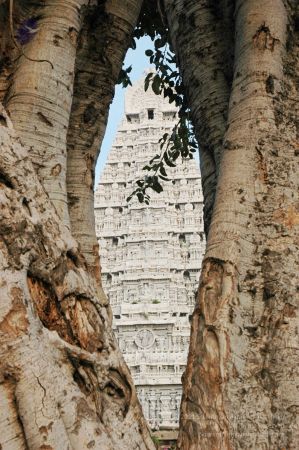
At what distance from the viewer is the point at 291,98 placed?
244 cm

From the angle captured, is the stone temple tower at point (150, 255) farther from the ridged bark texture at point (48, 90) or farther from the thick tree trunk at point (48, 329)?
the thick tree trunk at point (48, 329)

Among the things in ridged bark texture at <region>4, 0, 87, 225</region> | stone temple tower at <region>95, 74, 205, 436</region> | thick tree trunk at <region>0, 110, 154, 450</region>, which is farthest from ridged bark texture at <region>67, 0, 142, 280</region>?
stone temple tower at <region>95, 74, 205, 436</region>

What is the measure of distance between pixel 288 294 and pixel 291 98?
754 mm

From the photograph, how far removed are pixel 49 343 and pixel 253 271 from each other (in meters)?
0.73

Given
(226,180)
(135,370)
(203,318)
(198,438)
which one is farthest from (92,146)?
(135,370)

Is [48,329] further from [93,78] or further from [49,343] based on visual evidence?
[93,78]

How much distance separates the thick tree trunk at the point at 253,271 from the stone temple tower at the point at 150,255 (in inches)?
746

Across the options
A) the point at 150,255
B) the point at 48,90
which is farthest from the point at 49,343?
the point at 150,255

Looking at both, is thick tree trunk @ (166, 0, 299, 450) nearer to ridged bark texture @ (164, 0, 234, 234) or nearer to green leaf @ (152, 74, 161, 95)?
ridged bark texture @ (164, 0, 234, 234)

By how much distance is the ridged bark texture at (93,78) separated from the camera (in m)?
2.79

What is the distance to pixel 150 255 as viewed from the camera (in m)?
24.2

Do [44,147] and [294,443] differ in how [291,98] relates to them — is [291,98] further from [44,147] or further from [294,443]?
[294,443]

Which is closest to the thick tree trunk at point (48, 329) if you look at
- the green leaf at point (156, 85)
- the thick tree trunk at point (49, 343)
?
the thick tree trunk at point (49, 343)

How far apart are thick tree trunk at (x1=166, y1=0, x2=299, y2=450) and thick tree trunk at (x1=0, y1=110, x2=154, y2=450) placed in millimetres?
237
